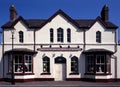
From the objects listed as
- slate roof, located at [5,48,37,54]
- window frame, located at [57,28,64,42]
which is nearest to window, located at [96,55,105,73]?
window frame, located at [57,28,64,42]

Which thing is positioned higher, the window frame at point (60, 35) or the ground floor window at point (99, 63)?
the window frame at point (60, 35)

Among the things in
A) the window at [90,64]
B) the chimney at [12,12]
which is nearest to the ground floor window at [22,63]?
the chimney at [12,12]

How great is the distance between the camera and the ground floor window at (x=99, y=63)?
34.8 metres

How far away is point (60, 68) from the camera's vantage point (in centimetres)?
3644

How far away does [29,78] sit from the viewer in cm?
3506

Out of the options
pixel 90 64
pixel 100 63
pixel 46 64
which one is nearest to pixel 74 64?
pixel 90 64

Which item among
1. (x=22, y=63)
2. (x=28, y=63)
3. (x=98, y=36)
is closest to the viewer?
(x=22, y=63)

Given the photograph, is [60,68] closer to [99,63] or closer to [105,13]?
[99,63]

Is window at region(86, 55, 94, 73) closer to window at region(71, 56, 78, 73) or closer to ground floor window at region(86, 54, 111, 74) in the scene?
ground floor window at region(86, 54, 111, 74)

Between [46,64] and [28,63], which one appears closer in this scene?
[28,63]

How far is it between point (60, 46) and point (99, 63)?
5475mm

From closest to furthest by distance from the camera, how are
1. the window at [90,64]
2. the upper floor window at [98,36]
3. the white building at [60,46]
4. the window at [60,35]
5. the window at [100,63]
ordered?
the window at [100,63]
the window at [90,64]
the white building at [60,46]
the window at [60,35]
the upper floor window at [98,36]

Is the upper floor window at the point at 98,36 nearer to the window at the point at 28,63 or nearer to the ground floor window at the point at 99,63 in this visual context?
the ground floor window at the point at 99,63

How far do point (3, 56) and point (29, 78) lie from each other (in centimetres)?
462
